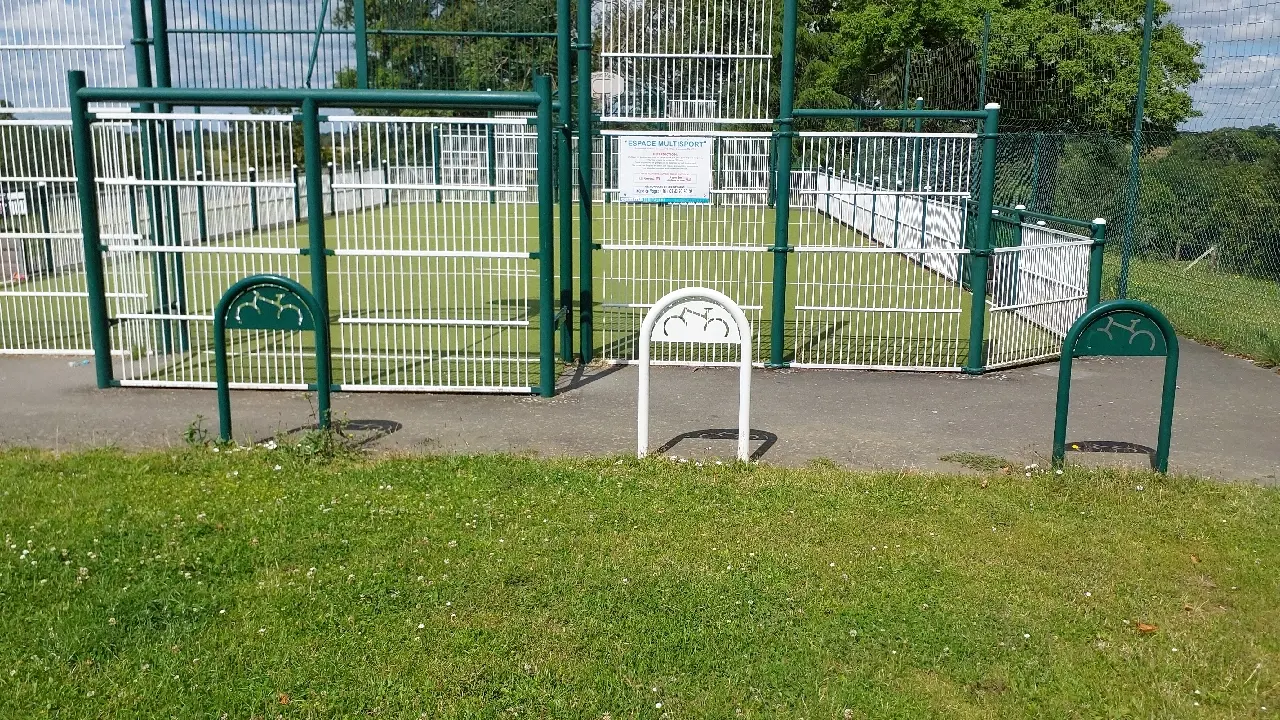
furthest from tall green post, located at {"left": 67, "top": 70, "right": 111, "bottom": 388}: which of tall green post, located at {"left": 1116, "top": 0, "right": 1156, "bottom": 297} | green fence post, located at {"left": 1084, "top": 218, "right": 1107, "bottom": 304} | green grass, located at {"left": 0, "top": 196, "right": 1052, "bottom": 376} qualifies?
tall green post, located at {"left": 1116, "top": 0, "right": 1156, "bottom": 297}

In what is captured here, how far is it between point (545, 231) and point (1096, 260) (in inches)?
209

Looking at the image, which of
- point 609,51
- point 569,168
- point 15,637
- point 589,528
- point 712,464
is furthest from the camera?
point 609,51

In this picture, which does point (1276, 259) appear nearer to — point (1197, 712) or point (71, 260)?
point (1197, 712)

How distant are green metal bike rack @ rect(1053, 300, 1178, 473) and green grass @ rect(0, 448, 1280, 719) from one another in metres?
0.32

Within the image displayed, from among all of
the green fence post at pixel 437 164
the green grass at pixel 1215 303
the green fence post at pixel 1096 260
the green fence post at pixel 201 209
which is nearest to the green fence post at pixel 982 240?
the green fence post at pixel 1096 260

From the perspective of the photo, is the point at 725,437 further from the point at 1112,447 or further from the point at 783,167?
the point at 783,167

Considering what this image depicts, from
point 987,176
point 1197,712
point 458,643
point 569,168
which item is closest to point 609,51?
point 569,168

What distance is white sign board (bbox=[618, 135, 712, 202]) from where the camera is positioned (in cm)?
887

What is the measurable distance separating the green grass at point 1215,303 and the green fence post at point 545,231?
647cm

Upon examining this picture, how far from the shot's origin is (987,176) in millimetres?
8984

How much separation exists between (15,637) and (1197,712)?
4.41 metres

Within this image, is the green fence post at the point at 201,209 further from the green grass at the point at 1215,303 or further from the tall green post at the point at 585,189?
the green grass at the point at 1215,303

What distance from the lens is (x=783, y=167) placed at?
8.96 meters

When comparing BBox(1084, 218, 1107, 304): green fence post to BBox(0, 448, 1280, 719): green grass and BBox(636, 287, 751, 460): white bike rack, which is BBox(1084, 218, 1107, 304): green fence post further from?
BBox(636, 287, 751, 460): white bike rack
